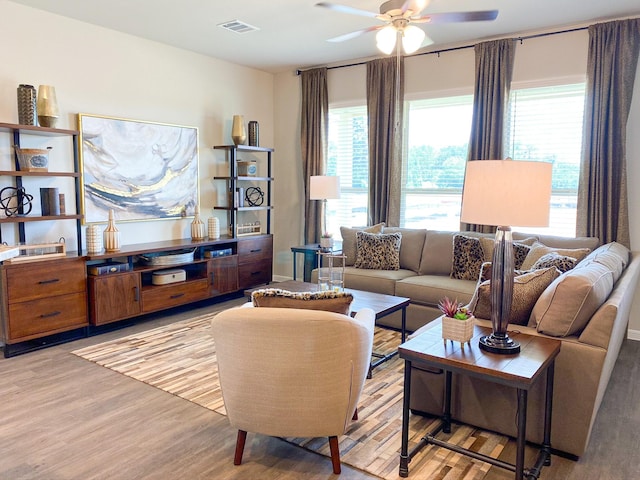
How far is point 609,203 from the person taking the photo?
4.20 meters

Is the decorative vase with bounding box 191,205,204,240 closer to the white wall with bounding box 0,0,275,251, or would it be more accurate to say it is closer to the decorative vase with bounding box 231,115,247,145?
the white wall with bounding box 0,0,275,251

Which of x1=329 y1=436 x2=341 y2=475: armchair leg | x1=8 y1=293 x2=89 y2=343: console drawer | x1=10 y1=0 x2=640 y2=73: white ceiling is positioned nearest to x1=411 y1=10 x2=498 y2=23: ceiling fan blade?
x1=10 y1=0 x2=640 y2=73: white ceiling

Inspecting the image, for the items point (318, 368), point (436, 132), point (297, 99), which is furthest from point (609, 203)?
point (297, 99)

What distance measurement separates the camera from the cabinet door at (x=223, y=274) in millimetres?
5207

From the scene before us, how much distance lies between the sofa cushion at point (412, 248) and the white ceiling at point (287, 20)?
6.51ft

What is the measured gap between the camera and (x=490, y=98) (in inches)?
185

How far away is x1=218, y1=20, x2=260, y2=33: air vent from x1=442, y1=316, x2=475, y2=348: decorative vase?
3.44 m

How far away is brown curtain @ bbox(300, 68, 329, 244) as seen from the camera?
19.6ft

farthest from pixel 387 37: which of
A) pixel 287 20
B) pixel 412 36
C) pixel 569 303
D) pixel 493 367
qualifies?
pixel 493 367

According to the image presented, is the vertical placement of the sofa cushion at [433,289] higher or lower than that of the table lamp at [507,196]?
lower

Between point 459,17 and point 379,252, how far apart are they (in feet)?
7.84

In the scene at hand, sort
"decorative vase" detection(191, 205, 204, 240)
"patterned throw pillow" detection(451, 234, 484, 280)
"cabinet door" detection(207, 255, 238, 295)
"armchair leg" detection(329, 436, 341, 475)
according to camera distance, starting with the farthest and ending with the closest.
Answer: "decorative vase" detection(191, 205, 204, 240) < "cabinet door" detection(207, 255, 238, 295) < "patterned throw pillow" detection(451, 234, 484, 280) < "armchair leg" detection(329, 436, 341, 475)

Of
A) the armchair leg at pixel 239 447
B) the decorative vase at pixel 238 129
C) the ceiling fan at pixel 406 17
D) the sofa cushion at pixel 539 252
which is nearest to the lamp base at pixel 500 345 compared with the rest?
the armchair leg at pixel 239 447

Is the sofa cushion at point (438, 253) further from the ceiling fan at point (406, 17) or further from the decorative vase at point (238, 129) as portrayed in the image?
the decorative vase at point (238, 129)
